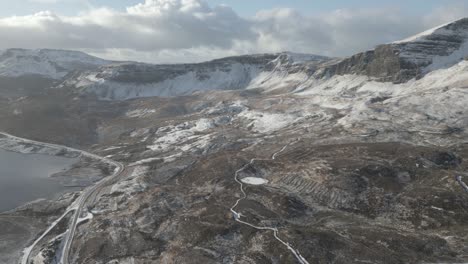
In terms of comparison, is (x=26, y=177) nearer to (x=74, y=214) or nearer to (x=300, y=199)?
(x=74, y=214)

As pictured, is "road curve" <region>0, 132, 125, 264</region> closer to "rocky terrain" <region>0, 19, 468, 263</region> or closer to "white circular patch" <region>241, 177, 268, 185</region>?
"rocky terrain" <region>0, 19, 468, 263</region>

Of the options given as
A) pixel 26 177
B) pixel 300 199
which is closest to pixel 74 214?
pixel 26 177

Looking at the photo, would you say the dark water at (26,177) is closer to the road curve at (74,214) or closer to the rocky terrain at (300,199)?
the road curve at (74,214)

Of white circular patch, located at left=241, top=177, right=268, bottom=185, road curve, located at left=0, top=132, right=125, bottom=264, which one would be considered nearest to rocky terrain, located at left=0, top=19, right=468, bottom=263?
white circular patch, located at left=241, top=177, right=268, bottom=185

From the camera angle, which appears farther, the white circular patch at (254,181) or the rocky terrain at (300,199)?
the white circular patch at (254,181)

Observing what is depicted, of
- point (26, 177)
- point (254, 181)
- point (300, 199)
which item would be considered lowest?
point (26, 177)

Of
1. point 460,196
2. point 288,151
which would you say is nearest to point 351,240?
point 460,196

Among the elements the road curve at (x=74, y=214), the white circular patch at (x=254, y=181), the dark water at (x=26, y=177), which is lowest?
the dark water at (x=26, y=177)

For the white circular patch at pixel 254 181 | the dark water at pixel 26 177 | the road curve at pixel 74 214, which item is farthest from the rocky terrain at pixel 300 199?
the dark water at pixel 26 177
